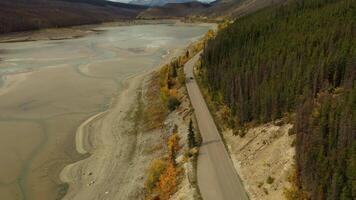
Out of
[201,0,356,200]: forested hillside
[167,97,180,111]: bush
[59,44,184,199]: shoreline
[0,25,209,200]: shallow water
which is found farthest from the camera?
[167,97,180,111]: bush

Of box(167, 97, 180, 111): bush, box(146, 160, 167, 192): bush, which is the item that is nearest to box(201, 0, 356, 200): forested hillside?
box(167, 97, 180, 111): bush

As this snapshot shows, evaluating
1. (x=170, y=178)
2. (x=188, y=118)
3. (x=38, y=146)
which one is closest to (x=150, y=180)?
(x=170, y=178)

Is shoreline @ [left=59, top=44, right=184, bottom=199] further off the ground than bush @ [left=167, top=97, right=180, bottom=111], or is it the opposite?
bush @ [left=167, top=97, right=180, bottom=111]

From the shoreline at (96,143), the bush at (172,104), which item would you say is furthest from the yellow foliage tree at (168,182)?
the bush at (172,104)

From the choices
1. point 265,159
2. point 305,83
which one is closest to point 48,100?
point 305,83

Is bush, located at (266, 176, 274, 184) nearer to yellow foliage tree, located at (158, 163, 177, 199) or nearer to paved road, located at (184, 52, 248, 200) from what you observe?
paved road, located at (184, 52, 248, 200)

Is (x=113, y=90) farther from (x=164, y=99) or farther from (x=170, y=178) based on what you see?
(x=170, y=178)
